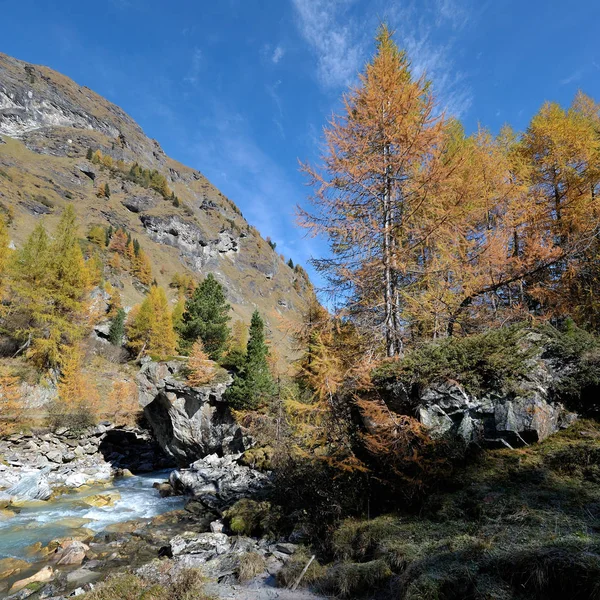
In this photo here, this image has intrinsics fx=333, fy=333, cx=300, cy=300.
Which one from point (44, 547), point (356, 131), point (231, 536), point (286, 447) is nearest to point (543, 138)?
point (356, 131)

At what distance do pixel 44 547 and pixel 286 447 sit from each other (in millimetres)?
8217

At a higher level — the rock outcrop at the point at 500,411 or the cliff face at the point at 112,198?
the cliff face at the point at 112,198

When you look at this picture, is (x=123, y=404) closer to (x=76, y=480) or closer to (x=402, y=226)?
(x=76, y=480)

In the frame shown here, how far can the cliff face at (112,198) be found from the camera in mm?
100750

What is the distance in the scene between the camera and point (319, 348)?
7.44 metres

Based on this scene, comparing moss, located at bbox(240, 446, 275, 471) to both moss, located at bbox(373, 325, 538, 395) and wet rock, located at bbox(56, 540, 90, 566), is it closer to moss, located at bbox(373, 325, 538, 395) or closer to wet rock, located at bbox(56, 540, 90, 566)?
wet rock, located at bbox(56, 540, 90, 566)

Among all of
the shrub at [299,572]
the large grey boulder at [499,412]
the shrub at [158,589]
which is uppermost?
the large grey boulder at [499,412]

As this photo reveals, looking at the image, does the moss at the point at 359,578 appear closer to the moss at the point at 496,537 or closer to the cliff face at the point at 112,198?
the moss at the point at 496,537

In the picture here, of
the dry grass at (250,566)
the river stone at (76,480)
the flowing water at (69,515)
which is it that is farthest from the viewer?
the river stone at (76,480)

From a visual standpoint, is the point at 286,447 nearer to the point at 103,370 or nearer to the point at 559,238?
the point at 559,238

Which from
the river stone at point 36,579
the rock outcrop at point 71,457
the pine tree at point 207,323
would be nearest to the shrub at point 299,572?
the river stone at point 36,579

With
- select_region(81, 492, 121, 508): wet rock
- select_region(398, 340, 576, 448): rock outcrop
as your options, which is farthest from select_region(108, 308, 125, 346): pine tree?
select_region(398, 340, 576, 448): rock outcrop

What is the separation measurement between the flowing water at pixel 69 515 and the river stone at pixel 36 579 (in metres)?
2.17

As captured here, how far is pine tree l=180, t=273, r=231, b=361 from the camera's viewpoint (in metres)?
34.3
